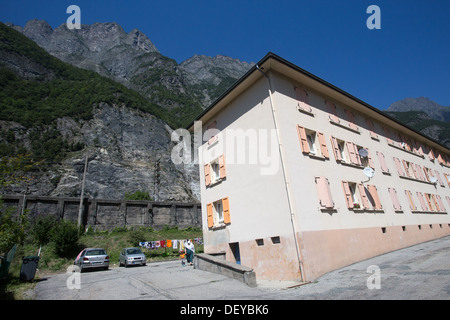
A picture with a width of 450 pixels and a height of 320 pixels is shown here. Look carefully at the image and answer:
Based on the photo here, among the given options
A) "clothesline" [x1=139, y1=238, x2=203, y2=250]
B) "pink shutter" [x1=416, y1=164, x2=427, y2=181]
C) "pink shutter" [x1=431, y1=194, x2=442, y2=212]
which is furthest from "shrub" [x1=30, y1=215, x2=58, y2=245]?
"pink shutter" [x1=431, y1=194, x2=442, y2=212]

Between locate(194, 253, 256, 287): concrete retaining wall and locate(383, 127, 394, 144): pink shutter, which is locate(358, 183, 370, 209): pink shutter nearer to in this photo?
locate(383, 127, 394, 144): pink shutter

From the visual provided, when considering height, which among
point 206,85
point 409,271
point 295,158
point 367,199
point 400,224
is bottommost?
point 409,271

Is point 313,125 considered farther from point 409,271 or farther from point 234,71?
point 234,71

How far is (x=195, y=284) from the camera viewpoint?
29.7 feet

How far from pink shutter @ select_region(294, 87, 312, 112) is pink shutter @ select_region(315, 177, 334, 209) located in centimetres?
407

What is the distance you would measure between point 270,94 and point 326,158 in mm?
4546

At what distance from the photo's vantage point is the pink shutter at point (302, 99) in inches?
531

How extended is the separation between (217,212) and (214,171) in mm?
2739

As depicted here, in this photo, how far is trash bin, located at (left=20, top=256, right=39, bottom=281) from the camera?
10930mm

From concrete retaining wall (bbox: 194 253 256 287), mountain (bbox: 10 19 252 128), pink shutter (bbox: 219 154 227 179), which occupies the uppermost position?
mountain (bbox: 10 19 252 128)

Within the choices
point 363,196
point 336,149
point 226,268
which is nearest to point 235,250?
point 226,268

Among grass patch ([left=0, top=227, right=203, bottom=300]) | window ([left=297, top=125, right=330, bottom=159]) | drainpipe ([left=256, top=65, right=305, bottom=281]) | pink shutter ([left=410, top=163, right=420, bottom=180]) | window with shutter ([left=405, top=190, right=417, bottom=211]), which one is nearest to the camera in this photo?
drainpipe ([left=256, top=65, right=305, bottom=281])

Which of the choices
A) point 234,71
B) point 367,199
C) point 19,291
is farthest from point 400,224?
point 234,71

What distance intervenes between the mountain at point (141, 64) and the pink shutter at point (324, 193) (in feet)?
198
